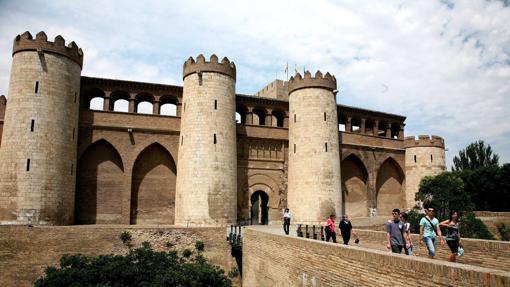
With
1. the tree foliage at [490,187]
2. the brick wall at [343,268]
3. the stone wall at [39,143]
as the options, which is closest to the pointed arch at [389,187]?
the tree foliage at [490,187]

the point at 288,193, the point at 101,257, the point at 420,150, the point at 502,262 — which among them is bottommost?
the point at 101,257

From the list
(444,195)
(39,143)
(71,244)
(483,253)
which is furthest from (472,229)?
(39,143)

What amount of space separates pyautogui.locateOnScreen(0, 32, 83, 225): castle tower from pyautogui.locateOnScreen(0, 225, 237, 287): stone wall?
2.16 metres

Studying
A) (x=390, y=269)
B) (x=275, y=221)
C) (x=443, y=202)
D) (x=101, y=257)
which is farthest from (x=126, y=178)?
(x=443, y=202)

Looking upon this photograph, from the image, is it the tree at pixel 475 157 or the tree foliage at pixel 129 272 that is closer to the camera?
the tree foliage at pixel 129 272

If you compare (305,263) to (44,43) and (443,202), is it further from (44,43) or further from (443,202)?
(443,202)

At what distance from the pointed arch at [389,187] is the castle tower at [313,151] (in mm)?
6383

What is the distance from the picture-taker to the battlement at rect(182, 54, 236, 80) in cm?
2178

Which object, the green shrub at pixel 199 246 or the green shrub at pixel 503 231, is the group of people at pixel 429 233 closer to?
the green shrub at pixel 199 246

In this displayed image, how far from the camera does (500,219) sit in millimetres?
26531

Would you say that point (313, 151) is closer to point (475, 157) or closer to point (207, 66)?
point (207, 66)

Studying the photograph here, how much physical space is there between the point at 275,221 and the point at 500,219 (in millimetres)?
15117

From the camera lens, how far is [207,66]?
21.8 metres

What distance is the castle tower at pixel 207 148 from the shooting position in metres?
20.5
